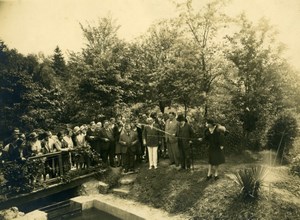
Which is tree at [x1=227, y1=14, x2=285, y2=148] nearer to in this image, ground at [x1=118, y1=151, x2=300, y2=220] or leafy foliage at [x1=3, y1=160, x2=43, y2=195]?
ground at [x1=118, y1=151, x2=300, y2=220]

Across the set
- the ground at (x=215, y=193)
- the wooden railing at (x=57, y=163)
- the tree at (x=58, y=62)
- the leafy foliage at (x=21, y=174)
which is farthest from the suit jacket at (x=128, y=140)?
the tree at (x=58, y=62)

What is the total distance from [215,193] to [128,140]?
394cm

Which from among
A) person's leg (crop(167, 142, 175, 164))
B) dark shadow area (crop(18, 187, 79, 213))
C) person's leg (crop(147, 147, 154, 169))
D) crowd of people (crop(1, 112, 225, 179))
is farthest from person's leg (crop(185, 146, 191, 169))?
dark shadow area (crop(18, 187, 79, 213))

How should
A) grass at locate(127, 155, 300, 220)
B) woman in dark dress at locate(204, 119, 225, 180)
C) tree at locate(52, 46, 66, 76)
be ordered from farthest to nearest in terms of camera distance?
tree at locate(52, 46, 66, 76) < woman in dark dress at locate(204, 119, 225, 180) < grass at locate(127, 155, 300, 220)

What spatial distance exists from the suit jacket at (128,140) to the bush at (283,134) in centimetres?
460

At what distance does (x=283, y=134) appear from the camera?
11836mm

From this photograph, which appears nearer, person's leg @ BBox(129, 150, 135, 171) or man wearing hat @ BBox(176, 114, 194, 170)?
man wearing hat @ BBox(176, 114, 194, 170)

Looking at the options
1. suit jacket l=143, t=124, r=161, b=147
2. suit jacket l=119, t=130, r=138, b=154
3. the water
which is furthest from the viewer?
suit jacket l=119, t=130, r=138, b=154

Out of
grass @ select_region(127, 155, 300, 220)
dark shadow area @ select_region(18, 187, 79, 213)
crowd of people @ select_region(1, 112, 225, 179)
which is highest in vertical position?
crowd of people @ select_region(1, 112, 225, 179)

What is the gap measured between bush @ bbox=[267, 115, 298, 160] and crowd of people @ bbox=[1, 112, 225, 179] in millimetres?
2411

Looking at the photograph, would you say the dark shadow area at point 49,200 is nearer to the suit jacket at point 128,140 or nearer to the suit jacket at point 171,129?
the suit jacket at point 128,140

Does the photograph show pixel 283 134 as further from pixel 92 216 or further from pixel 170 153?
pixel 92 216

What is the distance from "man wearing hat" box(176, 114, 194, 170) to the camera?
11312 mm

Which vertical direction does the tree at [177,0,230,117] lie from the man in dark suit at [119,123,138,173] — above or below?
above
